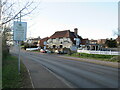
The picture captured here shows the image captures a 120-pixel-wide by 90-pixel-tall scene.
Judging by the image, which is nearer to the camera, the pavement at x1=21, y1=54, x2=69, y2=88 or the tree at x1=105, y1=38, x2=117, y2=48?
the pavement at x1=21, y1=54, x2=69, y2=88

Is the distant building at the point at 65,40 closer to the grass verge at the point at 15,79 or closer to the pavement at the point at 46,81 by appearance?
the grass verge at the point at 15,79

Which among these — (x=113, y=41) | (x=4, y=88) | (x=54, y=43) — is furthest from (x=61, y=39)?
(x=4, y=88)

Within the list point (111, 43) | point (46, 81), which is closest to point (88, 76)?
point (46, 81)

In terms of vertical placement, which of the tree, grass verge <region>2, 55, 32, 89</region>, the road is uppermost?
the tree

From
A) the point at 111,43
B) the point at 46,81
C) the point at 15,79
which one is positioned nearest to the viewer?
the point at 46,81

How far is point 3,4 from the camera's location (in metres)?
8.07

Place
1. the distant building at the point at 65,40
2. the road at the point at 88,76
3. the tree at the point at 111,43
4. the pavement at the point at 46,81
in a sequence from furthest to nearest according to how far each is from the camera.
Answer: the tree at the point at 111,43 < the distant building at the point at 65,40 < the road at the point at 88,76 < the pavement at the point at 46,81

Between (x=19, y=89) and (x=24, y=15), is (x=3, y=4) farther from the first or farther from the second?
(x=19, y=89)

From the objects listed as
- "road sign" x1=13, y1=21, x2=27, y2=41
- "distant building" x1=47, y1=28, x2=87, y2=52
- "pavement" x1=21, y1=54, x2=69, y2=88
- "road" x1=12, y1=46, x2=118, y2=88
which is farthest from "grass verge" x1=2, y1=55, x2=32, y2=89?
"distant building" x1=47, y1=28, x2=87, y2=52

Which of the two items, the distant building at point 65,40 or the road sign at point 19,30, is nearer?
the road sign at point 19,30

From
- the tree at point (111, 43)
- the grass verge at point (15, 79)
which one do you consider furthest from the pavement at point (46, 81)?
the tree at point (111, 43)

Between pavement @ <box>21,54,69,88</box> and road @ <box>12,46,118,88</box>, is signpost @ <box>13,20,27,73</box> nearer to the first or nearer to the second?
pavement @ <box>21,54,69,88</box>

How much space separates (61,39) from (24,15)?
5532 centimetres

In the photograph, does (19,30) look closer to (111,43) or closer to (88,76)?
(88,76)
